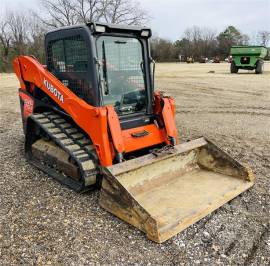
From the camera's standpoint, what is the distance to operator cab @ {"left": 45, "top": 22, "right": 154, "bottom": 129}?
4258 mm

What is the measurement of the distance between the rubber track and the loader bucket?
304mm

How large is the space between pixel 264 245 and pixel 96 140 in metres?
2.10

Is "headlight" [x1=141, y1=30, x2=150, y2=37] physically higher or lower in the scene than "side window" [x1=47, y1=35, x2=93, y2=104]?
higher

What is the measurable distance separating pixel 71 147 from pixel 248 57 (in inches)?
778

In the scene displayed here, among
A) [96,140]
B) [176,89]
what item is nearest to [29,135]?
[96,140]

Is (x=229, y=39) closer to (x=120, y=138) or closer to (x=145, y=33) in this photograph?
(x=145, y=33)

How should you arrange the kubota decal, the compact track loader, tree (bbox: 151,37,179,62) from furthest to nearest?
tree (bbox: 151,37,179,62) < the kubota decal < the compact track loader

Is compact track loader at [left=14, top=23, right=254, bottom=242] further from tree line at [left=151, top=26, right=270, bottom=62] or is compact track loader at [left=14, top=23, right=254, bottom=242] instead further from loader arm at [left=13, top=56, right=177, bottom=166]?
tree line at [left=151, top=26, right=270, bottom=62]

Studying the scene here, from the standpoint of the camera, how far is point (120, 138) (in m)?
4.14

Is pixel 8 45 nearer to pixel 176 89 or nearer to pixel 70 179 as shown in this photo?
pixel 176 89

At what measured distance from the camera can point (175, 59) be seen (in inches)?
2436

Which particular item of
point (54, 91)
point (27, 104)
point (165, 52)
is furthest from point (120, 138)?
point (165, 52)

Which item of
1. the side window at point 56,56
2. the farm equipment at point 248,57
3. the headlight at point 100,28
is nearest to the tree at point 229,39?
the farm equipment at point 248,57

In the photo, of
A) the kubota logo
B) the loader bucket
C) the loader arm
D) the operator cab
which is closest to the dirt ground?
the loader bucket
